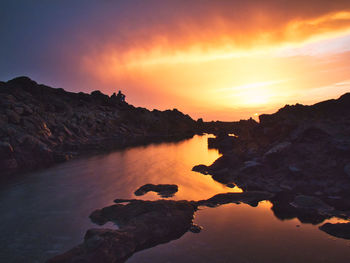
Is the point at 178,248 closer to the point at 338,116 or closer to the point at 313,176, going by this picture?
the point at 313,176

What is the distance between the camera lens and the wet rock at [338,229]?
69.6 feet

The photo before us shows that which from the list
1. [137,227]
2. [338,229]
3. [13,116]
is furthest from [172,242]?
[13,116]

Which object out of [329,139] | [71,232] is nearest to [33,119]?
[71,232]

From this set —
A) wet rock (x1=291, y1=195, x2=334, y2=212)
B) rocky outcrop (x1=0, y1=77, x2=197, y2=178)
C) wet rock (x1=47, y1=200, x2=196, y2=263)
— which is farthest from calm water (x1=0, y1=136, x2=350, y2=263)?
rocky outcrop (x1=0, y1=77, x2=197, y2=178)

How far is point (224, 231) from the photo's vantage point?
22.8 metres

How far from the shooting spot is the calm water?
734 inches

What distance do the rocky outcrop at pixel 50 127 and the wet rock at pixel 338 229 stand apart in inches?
2199

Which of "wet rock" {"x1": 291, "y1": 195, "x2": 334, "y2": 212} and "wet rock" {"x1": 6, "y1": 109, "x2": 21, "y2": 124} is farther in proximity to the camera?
"wet rock" {"x1": 6, "y1": 109, "x2": 21, "y2": 124}

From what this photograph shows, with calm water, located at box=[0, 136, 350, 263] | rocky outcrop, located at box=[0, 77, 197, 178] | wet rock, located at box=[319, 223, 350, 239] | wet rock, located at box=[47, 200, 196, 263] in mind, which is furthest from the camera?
rocky outcrop, located at box=[0, 77, 197, 178]

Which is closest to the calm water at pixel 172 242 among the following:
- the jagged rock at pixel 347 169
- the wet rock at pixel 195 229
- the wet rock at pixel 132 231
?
the wet rock at pixel 195 229

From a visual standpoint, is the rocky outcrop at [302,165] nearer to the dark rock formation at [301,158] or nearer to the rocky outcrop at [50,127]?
the dark rock formation at [301,158]

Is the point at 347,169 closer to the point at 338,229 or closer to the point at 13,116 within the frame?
the point at 338,229

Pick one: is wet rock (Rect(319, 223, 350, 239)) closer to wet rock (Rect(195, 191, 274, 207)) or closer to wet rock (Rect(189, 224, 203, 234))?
Result: wet rock (Rect(195, 191, 274, 207))

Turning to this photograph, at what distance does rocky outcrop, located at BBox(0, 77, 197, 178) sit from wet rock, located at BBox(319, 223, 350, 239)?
55.8 m
